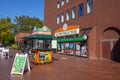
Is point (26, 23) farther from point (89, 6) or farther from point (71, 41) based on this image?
point (89, 6)

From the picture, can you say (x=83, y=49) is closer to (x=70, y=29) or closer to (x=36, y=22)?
(x=70, y=29)

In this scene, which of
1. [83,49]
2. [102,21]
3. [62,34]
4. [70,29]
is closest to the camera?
[102,21]

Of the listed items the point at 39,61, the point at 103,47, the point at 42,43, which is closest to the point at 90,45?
the point at 103,47

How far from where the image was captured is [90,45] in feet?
76.1

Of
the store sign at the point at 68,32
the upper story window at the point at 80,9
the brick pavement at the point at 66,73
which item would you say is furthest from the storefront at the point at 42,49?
the upper story window at the point at 80,9

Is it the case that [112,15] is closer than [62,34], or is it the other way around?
[112,15]

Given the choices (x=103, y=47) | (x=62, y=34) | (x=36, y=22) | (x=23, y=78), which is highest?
(x=36, y=22)

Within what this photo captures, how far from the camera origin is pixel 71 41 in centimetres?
2778

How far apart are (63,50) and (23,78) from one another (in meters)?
20.6

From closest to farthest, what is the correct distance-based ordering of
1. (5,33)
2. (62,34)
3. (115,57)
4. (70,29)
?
(115,57) < (70,29) < (62,34) < (5,33)

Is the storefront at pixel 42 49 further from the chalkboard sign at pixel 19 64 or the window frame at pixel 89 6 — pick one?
the window frame at pixel 89 6

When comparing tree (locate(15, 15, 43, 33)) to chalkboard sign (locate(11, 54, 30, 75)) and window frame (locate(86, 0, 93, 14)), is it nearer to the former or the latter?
window frame (locate(86, 0, 93, 14))

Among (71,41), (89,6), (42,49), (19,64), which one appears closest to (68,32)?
(71,41)

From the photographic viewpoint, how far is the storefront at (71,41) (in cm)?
2491
